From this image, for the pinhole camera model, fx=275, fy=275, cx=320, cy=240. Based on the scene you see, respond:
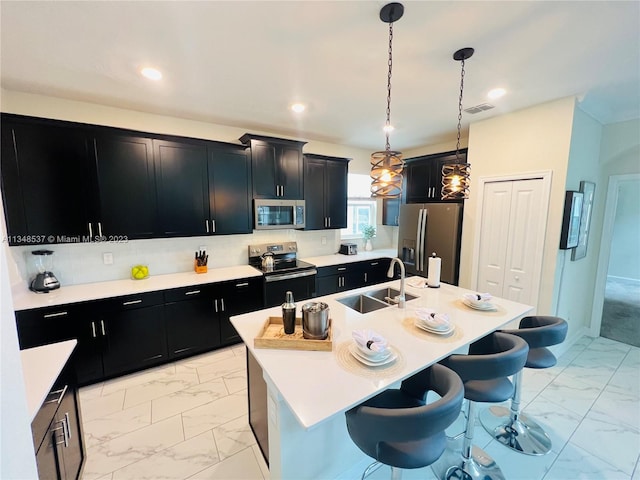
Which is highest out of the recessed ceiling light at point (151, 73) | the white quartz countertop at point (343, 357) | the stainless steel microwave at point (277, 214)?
the recessed ceiling light at point (151, 73)

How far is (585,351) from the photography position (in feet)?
11.1

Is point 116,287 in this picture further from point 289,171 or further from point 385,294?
point 385,294

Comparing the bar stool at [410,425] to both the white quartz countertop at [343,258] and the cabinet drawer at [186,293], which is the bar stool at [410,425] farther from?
the white quartz countertop at [343,258]

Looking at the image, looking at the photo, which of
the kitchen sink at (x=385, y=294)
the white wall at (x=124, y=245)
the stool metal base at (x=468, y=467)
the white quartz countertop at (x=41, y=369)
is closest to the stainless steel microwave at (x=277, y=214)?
the white wall at (x=124, y=245)

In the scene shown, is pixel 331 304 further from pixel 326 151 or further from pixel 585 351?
pixel 585 351

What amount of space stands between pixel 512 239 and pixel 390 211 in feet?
7.34

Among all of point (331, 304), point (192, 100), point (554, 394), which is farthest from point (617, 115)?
point (192, 100)

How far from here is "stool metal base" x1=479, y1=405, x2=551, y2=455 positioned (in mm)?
2045

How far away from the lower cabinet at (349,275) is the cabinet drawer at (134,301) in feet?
6.58

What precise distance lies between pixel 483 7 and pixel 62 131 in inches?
136

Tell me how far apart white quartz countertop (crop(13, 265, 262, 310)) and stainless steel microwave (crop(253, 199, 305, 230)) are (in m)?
0.66

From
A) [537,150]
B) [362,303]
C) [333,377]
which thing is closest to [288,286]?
[362,303]

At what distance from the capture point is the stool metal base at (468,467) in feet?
5.92

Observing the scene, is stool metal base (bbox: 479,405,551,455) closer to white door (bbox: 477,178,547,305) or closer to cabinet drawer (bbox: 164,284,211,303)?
white door (bbox: 477,178,547,305)
